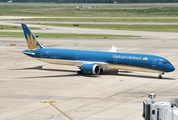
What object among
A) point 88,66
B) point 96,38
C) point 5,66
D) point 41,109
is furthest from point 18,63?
point 96,38

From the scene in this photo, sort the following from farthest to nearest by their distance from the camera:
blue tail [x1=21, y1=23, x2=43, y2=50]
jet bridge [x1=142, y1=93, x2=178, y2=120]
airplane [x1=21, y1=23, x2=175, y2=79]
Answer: blue tail [x1=21, y1=23, x2=43, y2=50]
airplane [x1=21, y1=23, x2=175, y2=79]
jet bridge [x1=142, y1=93, x2=178, y2=120]

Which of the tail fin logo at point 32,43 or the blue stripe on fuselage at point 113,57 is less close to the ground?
the tail fin logo at point 32,43

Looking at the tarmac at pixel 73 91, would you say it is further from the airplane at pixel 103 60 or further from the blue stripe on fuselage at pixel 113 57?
the blue stripe on fuselage at pixel 113 57

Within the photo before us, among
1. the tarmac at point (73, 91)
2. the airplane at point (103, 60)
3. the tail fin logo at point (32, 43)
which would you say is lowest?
the tarmac at point (73, 91)

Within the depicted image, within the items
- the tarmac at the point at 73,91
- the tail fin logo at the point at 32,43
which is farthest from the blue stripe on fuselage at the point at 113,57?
the tarmac at the point at 73,91

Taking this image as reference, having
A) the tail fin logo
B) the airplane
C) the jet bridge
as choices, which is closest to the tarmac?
the airplane

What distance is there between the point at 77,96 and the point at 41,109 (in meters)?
6.23

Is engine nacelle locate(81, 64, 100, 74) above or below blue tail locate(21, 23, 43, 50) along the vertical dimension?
below

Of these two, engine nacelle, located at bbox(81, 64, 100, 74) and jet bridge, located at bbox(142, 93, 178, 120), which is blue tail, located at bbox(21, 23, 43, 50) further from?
jet bridge, located at bbox(142, 93, 178, 120)

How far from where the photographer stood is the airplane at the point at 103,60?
47.0 m

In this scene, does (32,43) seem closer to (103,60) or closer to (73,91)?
(103,60)

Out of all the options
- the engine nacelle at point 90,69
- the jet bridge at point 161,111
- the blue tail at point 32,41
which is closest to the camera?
the jet bridge at point 161,111

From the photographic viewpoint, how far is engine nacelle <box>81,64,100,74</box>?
49000 mm

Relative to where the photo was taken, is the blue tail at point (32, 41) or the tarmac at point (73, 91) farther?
the blue tail at point (32, 41)
